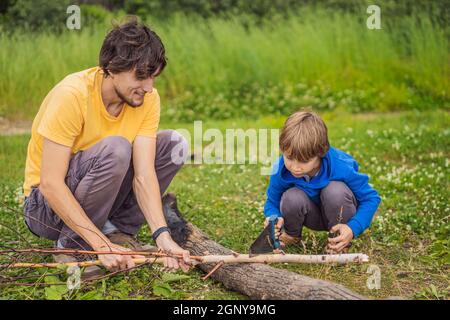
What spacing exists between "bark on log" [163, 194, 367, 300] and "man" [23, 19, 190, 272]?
0.81 feet

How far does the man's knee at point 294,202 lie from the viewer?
373cm

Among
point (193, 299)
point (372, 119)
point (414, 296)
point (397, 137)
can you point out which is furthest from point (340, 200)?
point (372, 119)

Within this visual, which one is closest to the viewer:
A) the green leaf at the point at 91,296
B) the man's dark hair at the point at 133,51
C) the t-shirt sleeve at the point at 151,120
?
the green leaf at the point at 91,296

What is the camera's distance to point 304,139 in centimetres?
342

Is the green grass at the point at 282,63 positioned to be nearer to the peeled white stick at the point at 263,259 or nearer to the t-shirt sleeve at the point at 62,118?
the t-shirt sleeve at the point at 62,118

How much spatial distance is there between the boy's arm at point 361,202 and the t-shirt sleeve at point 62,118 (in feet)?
4.90

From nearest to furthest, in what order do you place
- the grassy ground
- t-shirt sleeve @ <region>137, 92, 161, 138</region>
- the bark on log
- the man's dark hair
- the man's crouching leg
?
the bark on log, the man's dark hair, the grassy ground, t-shirt sleeve @ <region>137, 92, 161, 138</region>, the man's crouching leg

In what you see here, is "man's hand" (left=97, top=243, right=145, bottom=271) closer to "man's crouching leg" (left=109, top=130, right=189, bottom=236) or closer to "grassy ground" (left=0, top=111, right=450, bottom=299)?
"grassy ground" (left=0, top=111, right=450, bottom=299)

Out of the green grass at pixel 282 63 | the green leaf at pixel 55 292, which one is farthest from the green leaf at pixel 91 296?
the green grass at pixel 282 63

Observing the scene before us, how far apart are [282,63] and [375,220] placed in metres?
4.40

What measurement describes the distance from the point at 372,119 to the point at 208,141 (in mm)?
1912

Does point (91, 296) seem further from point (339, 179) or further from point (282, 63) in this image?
point (282, 63)

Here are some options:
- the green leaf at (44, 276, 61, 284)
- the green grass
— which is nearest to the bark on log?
the green leaf at (44, 276, 61, 284)

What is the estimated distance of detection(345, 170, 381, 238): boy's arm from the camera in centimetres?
366
